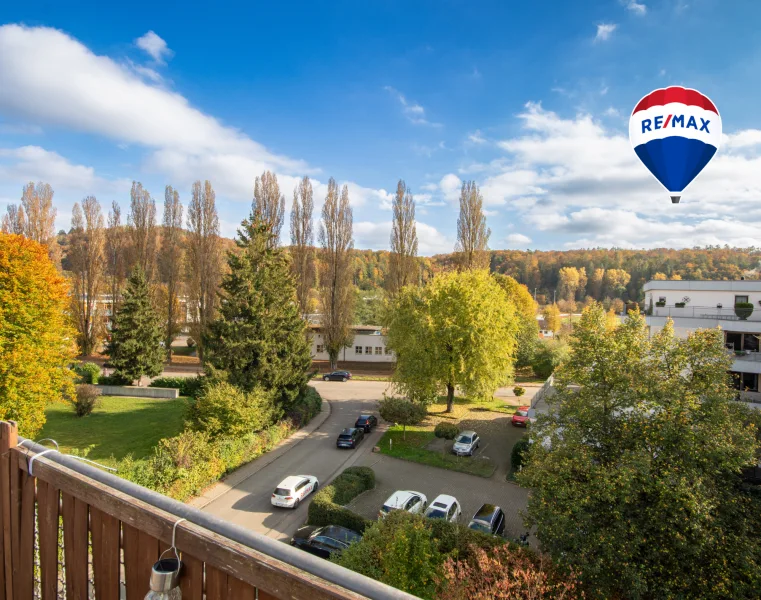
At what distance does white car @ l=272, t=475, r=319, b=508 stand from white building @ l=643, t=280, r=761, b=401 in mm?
15767

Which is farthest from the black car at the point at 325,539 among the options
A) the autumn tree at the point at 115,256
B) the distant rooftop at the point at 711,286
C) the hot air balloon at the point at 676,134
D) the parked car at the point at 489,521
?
the autumn tree at the point at 115,256

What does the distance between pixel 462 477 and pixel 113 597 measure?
727 inches

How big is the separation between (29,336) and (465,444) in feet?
64.5

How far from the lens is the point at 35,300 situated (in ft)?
62.8

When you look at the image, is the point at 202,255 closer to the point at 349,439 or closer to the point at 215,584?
the point at 349,439

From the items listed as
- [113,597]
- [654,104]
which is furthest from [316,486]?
[654,104]

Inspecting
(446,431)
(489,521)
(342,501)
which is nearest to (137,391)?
(342,501)

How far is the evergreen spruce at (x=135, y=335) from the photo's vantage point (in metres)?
30.3

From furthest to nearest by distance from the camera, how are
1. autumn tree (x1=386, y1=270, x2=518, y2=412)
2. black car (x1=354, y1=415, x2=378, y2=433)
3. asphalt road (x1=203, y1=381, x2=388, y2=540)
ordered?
1. autumn tree (x1=386, y1=270, x2=518, y2=412)
2. black car (x1=354, y1=415, x2=378, y2=433)
3. asphalt road (x1=203, y1=381, x2=388, y2=540)

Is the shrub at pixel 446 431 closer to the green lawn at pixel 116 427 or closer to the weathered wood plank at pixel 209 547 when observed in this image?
the green lawn at pixel 116 427

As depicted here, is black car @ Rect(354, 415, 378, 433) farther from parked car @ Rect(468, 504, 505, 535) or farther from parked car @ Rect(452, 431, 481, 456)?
parked car @ Rect(468, 504, 505, 535)

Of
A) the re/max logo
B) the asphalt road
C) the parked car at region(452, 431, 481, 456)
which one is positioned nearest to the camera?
the re/max logo

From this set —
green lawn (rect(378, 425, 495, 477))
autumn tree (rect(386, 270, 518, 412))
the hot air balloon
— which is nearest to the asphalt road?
green lawn (rect(378, 425, 495, 477))

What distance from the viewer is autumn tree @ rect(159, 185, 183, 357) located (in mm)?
41781
